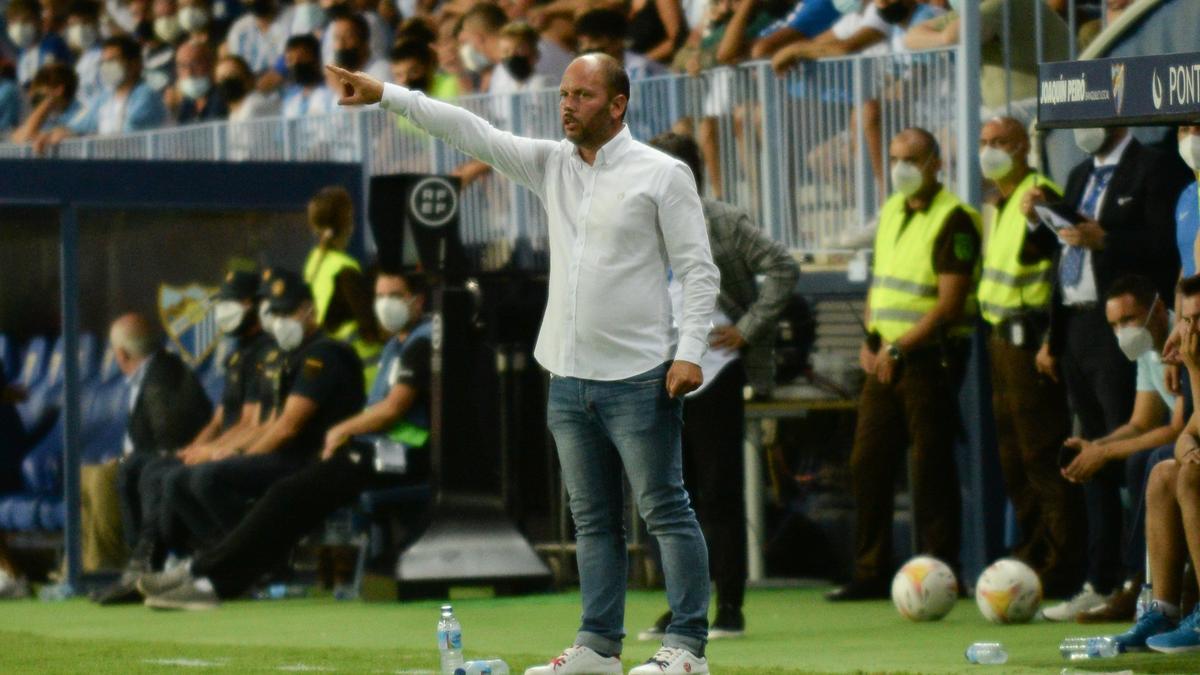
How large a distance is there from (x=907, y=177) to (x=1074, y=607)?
2320 mm

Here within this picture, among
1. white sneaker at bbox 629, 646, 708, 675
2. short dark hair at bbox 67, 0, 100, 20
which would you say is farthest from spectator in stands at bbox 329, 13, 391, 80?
white sneaker at bbox 629, 646, 708, 675

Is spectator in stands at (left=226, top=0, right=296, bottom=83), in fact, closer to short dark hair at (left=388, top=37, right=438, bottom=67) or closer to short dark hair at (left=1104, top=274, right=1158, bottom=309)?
short dark hair at (left=388, top=37, right=438, bottom=67)

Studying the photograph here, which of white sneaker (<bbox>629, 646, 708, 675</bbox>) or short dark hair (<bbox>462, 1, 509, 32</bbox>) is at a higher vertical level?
short dark hair (<bbox>462, 1, 509, 32</bbox>)

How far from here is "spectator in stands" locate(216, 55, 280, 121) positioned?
1841 centimetres

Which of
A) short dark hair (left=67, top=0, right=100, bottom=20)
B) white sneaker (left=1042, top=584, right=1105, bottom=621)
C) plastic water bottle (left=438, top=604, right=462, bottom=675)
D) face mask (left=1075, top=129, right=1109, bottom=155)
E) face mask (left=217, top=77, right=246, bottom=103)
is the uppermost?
short dark hair (left=67, top=0, right=100, bottom=20)

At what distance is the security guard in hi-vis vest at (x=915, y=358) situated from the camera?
11.4 m

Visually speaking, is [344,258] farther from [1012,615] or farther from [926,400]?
[1012,615]

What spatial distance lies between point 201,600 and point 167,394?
6.33 ft

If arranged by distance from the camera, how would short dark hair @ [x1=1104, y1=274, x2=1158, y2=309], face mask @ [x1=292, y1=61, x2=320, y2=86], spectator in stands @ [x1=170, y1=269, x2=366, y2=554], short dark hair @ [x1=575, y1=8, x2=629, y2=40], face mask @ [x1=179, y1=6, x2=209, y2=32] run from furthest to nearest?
face mask @ [x1=179, y1=6, x2=209, y2=32] → face mask @ [x1=292, y1=61, x2=320, y2=86] → short dark hair @ [x1=575, y1=8, x2=629, y2=40] → spectator in stands @ [x1=170, y1=269, x2=366, y2=554] → short dark hair @ [x1=1104, y1=274, x2=1158, y2=309]

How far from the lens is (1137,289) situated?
9805 millimetres

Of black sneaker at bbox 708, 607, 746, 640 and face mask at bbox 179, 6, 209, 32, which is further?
face mask at bbox 179, 6, 209, 32

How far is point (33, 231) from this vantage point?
14312 millimetres

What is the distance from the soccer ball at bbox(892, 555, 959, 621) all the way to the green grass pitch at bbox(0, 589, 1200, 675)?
0.23 feet

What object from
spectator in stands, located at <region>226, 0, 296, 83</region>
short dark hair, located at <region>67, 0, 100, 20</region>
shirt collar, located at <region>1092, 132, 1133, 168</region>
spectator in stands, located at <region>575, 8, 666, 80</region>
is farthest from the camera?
short dark hair, located at <region>67, 0, 100, 20</region>
